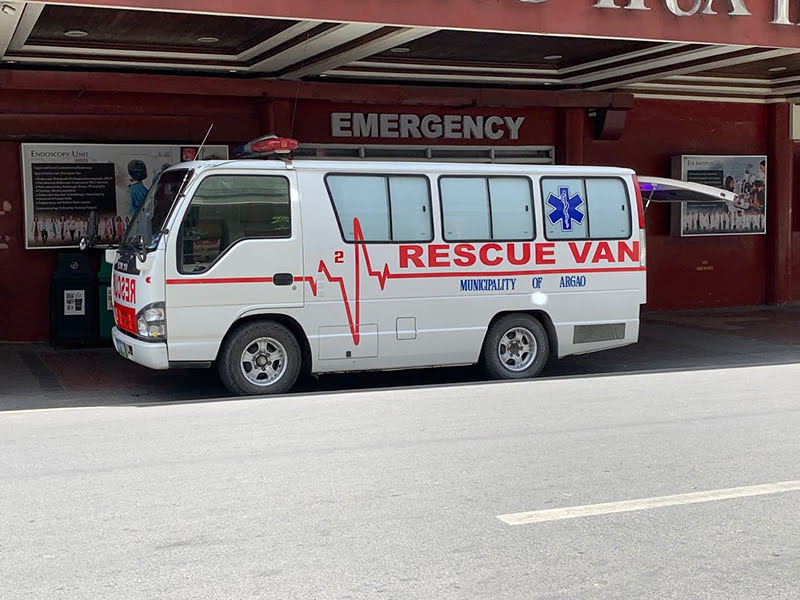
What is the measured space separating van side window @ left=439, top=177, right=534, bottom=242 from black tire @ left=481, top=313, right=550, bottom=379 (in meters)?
0.92

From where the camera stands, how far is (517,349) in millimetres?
11438

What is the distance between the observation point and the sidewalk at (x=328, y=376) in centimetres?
1050

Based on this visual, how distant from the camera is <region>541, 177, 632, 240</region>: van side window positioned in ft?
37.2

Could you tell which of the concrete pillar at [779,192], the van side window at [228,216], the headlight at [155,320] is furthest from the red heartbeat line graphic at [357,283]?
the concrete pillar at [779,192]

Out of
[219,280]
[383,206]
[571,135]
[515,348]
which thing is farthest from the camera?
[571,135]

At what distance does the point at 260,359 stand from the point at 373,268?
1.42 metres

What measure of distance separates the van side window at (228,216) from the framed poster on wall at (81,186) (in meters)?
4.11

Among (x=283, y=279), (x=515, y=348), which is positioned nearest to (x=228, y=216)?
(x=283, y=279)

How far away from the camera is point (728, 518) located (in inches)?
228

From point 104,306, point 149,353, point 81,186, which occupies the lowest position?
point 149,353

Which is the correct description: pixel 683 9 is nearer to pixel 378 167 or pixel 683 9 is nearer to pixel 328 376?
pixel 378 167

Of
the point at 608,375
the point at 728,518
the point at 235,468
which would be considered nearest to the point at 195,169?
the point at 235,468

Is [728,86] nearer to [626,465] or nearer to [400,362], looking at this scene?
[400,362]

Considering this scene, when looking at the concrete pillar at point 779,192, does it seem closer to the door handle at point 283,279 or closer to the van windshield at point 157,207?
the door handle at point 283,279
